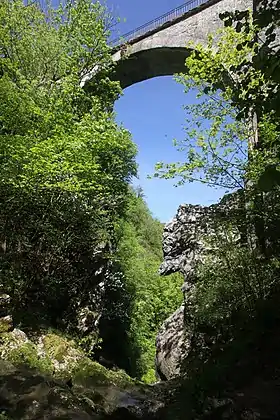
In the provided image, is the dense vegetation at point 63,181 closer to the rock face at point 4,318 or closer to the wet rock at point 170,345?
the rock face at point 4,318

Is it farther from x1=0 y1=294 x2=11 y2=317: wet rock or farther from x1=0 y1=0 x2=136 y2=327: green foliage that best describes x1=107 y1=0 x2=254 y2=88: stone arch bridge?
x1=0 y1=294 x2=11 y2=317: wet rock

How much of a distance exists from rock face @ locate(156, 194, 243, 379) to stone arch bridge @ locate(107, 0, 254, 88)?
337 inches

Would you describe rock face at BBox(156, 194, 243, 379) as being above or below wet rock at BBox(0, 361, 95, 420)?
above

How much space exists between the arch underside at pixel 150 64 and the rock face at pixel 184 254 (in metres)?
8.61

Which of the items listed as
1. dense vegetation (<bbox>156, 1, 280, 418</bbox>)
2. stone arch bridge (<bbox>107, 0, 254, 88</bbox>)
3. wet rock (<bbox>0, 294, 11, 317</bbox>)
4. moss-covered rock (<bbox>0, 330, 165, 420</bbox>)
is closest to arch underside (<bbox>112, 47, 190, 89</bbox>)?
stone arch bridge (<bbox>107, 0, 254, 88</bbox>)

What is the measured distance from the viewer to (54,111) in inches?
552

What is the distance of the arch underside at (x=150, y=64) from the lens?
19.2 meters

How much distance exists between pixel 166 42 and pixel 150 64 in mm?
1894

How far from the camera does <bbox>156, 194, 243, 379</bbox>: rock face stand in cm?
960

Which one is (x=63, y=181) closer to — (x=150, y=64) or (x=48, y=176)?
(x=48, y=176)

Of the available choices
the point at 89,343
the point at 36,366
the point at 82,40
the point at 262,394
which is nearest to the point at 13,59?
the point at 82,40

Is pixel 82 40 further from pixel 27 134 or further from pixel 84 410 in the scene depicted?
pixel 84 410

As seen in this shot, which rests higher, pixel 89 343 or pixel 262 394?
pixel 89 343

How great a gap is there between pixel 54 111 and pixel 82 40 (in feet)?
19.5
